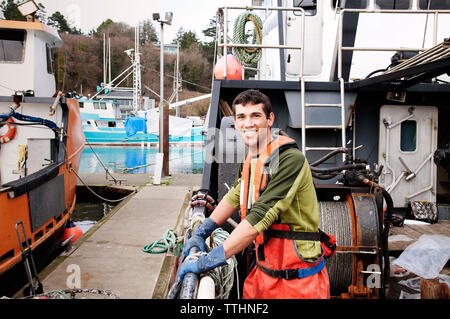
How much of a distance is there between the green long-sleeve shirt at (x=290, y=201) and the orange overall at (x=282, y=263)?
43mm

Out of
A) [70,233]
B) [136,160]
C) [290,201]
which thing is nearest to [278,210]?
[290,201]

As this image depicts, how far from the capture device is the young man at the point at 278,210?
190cm

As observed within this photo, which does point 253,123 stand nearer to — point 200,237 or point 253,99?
point 253,99

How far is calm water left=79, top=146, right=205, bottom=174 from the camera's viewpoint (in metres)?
21.6

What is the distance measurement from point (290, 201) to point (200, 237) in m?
0.67

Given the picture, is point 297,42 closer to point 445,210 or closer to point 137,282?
point 445,210

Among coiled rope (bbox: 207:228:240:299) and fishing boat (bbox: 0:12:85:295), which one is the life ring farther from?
coiled rope (bbox: 207:228:240:299)

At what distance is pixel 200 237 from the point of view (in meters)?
2.22

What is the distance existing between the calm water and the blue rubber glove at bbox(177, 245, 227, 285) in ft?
56.1

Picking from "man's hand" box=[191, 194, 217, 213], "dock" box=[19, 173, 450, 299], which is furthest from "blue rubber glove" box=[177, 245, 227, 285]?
"dock" box=[19, 173, 450, 299]

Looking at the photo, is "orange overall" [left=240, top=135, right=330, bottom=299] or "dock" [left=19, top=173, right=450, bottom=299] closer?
"orange overall" [left=240, top=135, right=330, bottom=299]

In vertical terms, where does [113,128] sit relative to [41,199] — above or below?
above
